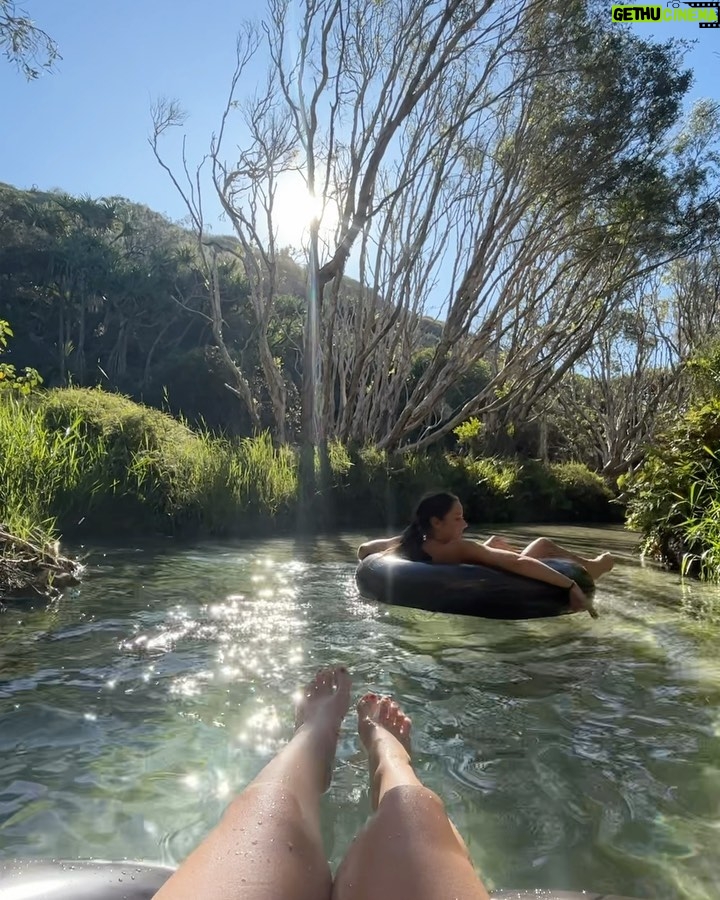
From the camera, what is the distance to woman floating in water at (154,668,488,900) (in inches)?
55.9

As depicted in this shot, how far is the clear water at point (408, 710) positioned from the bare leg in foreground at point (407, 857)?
20.3 inches

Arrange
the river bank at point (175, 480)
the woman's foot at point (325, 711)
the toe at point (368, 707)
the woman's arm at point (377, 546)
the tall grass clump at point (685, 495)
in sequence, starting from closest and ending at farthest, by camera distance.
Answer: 1. the woman's foot at point (325, 711)
2. the toe at point (368, 707)
3. the woman's arm at point (377, 546)
4. the tall grass clump at point (685, 495)
5. the river bank at point (175, 480)

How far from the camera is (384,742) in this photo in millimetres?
2500

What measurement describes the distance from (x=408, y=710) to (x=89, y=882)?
1.76m

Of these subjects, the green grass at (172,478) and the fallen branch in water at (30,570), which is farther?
the green grass at (172,478)

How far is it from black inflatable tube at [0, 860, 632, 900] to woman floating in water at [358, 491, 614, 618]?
3178 mm

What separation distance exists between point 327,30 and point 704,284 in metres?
12.1

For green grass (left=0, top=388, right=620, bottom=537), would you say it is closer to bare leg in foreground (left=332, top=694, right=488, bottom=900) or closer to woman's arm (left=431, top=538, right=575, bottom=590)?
woman's arm (left=431, top=538, right=575, bottom=590)

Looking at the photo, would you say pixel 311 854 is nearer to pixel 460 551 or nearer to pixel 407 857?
pixel 407 857

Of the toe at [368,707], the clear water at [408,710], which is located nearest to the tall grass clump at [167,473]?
the clear water at [408,710]

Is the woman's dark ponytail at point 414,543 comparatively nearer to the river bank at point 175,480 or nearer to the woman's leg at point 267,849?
the river bank at point 175,480

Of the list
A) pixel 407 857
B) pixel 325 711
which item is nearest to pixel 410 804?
pixel 407 857

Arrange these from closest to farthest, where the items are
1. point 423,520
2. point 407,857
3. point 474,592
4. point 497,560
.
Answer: point 407,857
point 474,592
point 497,560
point 423,520

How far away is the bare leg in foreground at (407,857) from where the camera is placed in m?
1.44
